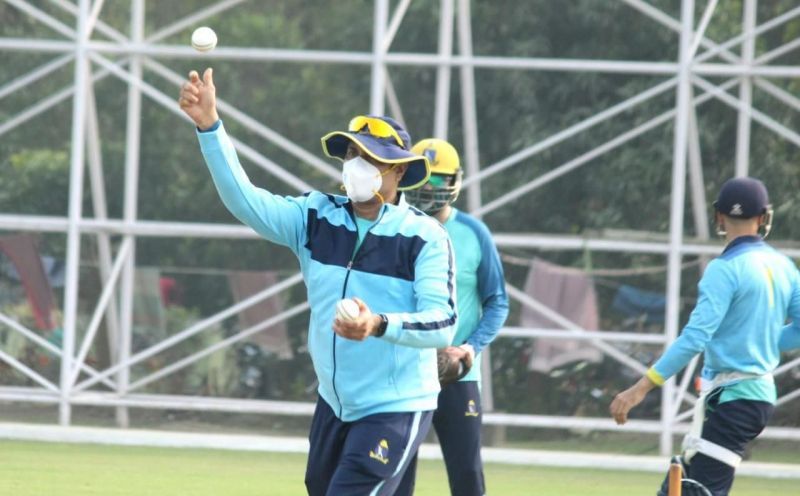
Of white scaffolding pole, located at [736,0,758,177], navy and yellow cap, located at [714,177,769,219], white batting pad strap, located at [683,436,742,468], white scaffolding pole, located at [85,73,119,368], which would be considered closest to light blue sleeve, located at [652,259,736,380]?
navy and yellow cap, located at [714,177,769,219]

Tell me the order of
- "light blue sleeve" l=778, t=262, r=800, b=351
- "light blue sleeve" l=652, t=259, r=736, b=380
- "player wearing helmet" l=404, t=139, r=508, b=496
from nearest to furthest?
"light blue sleeve" l=652, t=259, r=736, b=380, "light blue sleeve" l=778, t=262, r=800, b=351, "player wearing helmet" l=404, t=139, r=508, b=496

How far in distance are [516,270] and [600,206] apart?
2.81 m

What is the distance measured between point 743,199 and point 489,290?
1.44 metres

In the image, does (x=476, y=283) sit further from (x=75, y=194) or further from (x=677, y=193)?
(x=75, y=194)

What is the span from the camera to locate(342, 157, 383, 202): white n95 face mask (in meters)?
5.57

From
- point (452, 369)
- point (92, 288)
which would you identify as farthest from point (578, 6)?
point (452, 369)

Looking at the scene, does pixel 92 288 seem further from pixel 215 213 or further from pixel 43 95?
pixel 43 95

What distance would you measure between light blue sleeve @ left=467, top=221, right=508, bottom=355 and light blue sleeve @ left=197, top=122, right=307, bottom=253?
1818mm

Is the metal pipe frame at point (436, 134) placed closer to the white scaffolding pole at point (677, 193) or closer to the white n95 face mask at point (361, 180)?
the white scaffolding pole at point (677, 193)

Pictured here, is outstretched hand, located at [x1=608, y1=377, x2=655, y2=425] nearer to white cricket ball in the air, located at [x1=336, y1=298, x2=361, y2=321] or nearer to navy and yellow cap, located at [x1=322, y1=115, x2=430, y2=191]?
navy and yellow cap, located at [x1=322, y1=115, x2=430, y2=191]

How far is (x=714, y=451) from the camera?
644cm

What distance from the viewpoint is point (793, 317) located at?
6.68m

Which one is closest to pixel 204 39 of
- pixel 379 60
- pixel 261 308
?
pixel 379 60

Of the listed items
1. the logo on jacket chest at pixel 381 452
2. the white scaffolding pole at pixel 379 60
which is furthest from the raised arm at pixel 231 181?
the white scaffolding pole at pixel 379 60
